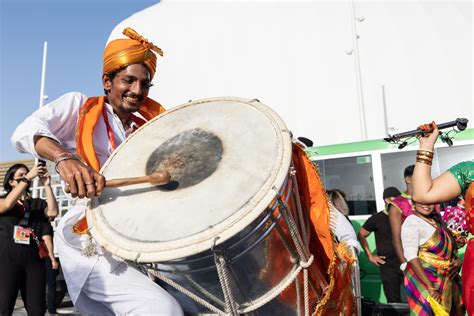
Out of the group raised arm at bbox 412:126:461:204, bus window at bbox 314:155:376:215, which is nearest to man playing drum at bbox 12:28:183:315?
raised arm at bbox 412:126:461:204

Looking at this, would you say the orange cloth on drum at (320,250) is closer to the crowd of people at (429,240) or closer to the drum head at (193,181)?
the drum head at (193,181)

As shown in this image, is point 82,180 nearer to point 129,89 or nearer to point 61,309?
point 129,89

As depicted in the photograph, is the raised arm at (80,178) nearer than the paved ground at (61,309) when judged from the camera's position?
Yes

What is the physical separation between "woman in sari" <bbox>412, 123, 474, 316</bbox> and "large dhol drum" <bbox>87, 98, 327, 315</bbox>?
677 millimetres

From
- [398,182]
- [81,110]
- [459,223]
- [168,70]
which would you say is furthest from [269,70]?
[81,110]

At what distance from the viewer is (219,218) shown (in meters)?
1.47

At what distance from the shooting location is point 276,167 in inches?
62.4

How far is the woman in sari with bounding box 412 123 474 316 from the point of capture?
6.97 ft

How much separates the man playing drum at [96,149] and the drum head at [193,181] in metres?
0.14

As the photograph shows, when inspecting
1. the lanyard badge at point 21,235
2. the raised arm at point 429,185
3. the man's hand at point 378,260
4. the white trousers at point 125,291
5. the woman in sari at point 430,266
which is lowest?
the man's hand at point 378,260

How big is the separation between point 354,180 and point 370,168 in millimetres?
251

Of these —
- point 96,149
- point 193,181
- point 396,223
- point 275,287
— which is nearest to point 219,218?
point 193,181

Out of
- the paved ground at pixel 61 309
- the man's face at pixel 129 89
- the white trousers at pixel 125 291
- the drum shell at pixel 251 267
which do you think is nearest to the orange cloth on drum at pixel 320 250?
the drum shell at pixel 251 267

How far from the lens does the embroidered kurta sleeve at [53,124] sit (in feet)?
5.90
